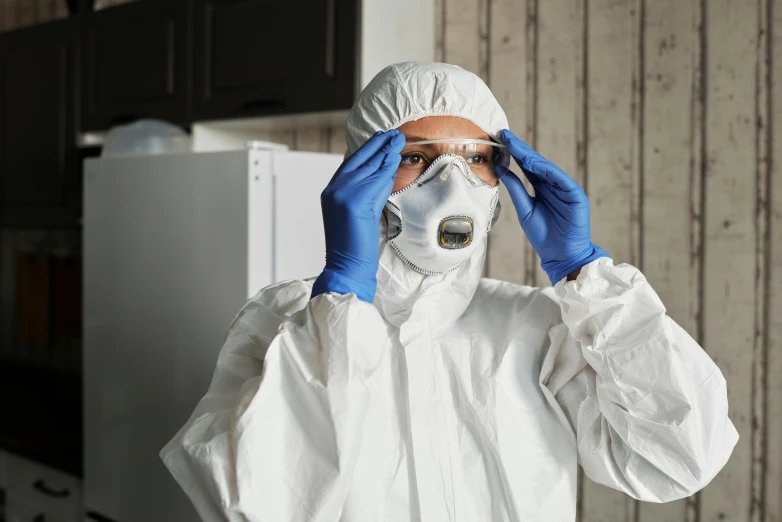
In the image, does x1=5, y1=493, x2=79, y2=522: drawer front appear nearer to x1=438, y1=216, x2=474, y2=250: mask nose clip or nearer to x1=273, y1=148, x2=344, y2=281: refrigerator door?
x1=273, y1=148, x2=344, y2=281: refrigerator door

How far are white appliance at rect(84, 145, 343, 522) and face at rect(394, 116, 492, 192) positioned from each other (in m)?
0.61

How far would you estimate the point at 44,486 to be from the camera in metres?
2.21

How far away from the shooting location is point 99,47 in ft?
7.58

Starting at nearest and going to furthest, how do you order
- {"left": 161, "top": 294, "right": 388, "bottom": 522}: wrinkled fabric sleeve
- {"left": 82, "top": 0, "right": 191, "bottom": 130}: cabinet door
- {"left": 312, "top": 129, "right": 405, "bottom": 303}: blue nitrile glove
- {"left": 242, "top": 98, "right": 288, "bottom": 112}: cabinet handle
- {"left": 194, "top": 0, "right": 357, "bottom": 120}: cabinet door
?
1. {"left": 161, "top": 294, "right": 388, "bottom": 522}: wrinkled fabric sleeve
2. {"left": 312, "top": 129, "right": 405, "bottom": 303}: blue nitrile glove
3. {"left": 194, "top": 0, "right": 357, "bottom": 120}: cabinet door
4. {"left": 242, "top": 98, "right": 288, "bottom": 112}: cabinet handle
5. {"left": 82, "top": 0, "right": 191, "bottom": 130}: cabinet door

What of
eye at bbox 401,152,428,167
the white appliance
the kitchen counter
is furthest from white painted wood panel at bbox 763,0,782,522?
the kitchen counter

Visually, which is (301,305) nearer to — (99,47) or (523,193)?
(523,193)

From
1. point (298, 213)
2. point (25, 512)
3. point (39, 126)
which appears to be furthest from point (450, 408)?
point (39, 126)

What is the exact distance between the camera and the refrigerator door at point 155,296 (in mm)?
1560

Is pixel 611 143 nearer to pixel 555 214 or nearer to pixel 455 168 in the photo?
pixel 555 214

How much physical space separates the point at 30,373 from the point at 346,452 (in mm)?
2721

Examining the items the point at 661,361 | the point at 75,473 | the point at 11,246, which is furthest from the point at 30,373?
the point at 661,361

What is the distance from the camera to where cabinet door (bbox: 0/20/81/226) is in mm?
2412

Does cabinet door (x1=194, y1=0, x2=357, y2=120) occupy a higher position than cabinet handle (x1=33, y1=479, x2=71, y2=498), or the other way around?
cabinet door (x1=194, y1=0, x2=357, y2=120)

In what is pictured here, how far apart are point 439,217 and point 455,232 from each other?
0.11 feet
